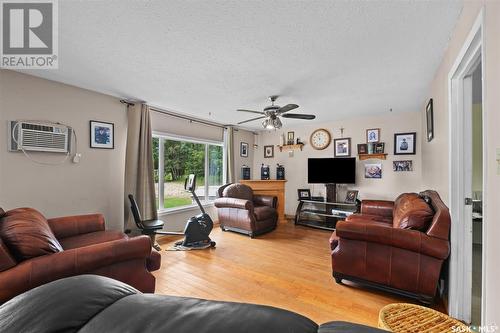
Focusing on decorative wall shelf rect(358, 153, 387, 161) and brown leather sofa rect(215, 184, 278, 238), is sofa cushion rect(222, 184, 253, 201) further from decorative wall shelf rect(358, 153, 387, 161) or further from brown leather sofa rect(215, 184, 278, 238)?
decorative wall shelf rect(358, 153, 387, 161)

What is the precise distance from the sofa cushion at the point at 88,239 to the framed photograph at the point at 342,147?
14.2 feet

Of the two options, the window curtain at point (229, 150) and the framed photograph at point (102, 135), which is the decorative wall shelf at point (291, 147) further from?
the framed photograph at point (102, 135)

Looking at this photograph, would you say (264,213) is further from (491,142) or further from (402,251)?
(491,142)

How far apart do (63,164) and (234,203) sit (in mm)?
2580

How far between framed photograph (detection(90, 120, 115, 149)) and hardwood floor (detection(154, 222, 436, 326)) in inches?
70.1

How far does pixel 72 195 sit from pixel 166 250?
4.76 ft

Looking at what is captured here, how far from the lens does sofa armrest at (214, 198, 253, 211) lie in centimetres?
398

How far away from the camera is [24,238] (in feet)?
4.77

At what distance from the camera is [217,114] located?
4305mm

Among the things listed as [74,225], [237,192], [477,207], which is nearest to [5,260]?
[74,225]

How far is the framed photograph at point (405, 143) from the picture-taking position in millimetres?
4102

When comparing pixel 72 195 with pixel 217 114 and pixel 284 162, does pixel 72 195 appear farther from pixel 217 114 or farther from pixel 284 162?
pixel 284 162

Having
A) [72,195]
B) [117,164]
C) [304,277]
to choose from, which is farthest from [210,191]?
[304,277]

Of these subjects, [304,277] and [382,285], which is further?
[304,277]
